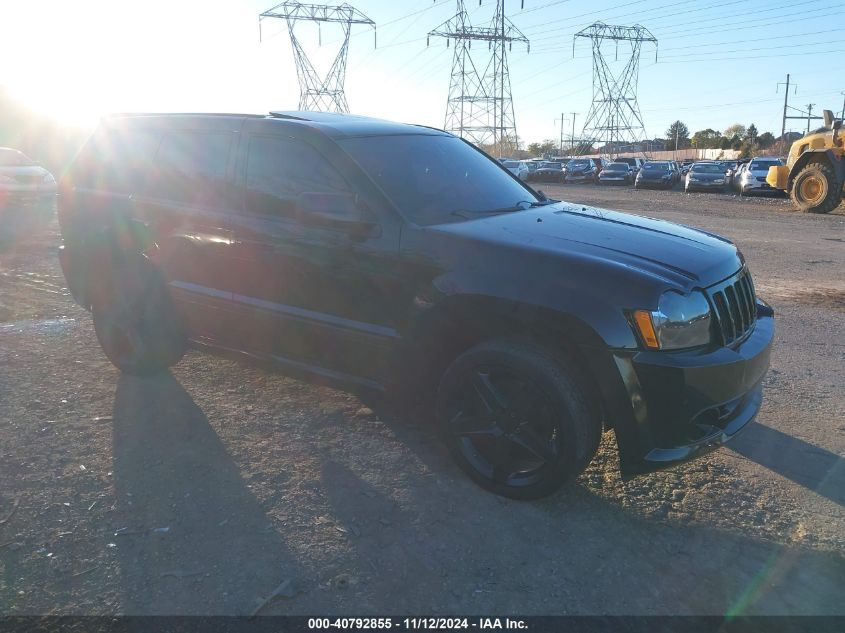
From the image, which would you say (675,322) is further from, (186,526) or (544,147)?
(544,147)

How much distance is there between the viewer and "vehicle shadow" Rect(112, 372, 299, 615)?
2.64 m

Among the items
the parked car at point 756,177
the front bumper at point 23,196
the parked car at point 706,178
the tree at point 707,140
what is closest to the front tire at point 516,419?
the front bumper at point 23,196

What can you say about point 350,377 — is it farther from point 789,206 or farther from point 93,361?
point 789,206

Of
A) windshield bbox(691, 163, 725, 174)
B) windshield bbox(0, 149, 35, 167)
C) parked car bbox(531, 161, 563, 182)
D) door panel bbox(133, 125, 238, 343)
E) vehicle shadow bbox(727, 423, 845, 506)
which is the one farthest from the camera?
parked car bbox(531, 161, 563, 182)

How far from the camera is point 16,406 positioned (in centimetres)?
439

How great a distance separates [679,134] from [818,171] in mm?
99682

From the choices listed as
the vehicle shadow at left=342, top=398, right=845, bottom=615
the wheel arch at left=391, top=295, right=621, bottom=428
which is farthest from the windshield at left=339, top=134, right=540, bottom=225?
the vehicle shadow at left=342, top=398, right=845, bottom=615

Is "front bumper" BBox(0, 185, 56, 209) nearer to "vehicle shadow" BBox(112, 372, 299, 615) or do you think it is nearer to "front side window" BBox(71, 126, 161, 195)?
"front side window" BBox(71, 126, 161, 195)

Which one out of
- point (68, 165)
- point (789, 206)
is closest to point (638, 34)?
point (789, 206)

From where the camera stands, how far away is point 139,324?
482cm

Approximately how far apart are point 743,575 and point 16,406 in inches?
171

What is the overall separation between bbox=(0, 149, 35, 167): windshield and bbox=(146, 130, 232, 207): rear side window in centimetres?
1590

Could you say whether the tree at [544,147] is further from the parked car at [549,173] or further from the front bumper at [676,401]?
the front bumper at [676,401]

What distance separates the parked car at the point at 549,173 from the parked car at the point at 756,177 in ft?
56.0
